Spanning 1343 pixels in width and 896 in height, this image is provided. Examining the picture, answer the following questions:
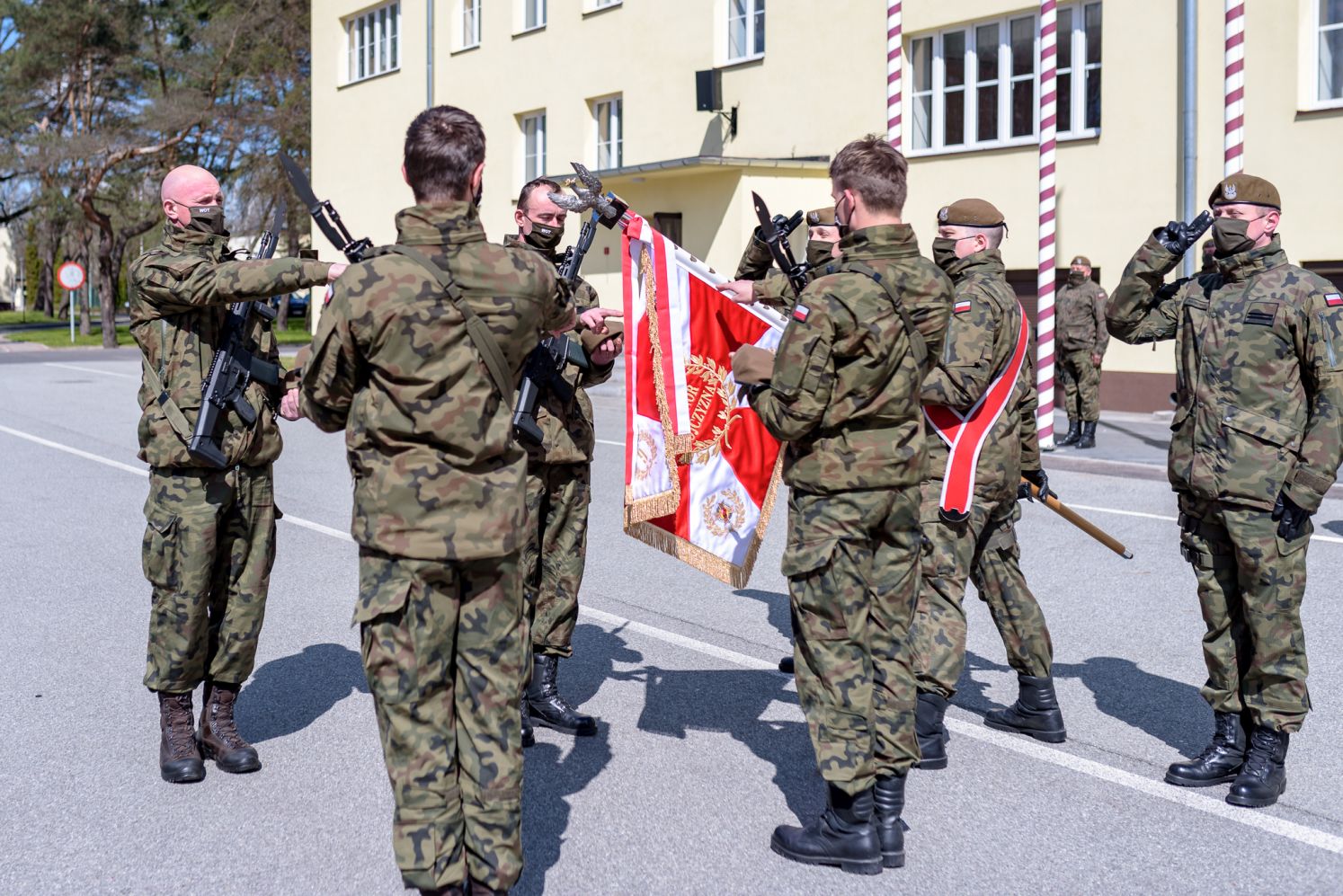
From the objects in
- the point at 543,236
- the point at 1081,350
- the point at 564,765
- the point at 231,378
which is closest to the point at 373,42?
the point at 1081,350

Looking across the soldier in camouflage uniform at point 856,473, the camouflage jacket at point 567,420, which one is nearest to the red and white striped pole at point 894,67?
the camouflage jacket at point 567,420

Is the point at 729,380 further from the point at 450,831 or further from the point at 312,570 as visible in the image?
the point at 312,570

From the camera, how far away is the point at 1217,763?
4.79m

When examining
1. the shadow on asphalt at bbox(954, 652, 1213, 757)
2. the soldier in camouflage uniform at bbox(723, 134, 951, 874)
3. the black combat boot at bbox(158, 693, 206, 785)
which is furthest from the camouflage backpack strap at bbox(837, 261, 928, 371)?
the black combat boot at bbox(158, 693, 206, 785)

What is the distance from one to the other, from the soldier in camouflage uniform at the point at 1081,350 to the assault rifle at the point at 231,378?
1139cm

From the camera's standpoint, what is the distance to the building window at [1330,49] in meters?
15.5

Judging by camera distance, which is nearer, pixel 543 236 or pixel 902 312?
pixel 902 312

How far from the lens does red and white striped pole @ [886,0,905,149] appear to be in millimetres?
15438

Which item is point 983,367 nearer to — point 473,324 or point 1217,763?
point 1217,763

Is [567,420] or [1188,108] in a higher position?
[1188,108]

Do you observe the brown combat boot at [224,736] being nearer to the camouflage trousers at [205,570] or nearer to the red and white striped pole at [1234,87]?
the camouflage trousers at [205,570]

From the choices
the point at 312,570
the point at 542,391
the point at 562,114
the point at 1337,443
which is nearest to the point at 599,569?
the point at 312,570

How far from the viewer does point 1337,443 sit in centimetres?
458

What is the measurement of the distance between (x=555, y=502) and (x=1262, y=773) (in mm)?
2719
